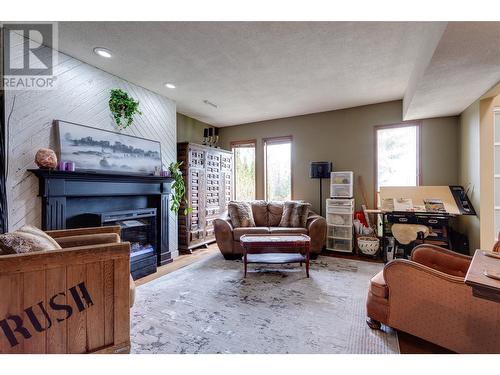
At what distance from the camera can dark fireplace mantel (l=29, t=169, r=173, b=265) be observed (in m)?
2.44

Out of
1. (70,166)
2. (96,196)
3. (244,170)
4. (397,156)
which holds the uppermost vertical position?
(397,156)

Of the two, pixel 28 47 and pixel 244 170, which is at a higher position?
pixel 28 47

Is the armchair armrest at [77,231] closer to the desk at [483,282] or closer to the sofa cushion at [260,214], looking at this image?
the sofa cushion at [260,214]

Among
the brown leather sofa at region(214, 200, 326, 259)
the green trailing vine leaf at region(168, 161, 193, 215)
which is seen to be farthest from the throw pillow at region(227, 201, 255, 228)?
the green trailing vine leaf at region(168, 161, 193, 215)

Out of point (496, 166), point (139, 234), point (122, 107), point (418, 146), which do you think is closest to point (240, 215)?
point (139, 234)

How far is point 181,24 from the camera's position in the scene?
7.05 ft

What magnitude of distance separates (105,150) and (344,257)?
396 centimetres

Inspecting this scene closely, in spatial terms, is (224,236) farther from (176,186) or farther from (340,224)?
(340,224)

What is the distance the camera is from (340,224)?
419cm

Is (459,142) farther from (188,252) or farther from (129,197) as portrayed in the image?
(129,197)

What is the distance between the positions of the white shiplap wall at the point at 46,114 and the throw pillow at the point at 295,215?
2768mm

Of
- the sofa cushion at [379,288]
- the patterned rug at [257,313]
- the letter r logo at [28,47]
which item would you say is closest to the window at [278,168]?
the patterned rug at [257,313]

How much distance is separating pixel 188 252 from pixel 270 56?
11.3 ft

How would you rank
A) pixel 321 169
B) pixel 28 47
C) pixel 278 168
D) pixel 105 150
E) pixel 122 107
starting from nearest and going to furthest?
pixel 28 47 → pixel 105 150 → pixel 122 107 → pixel 321 169 → pixel 278 168
